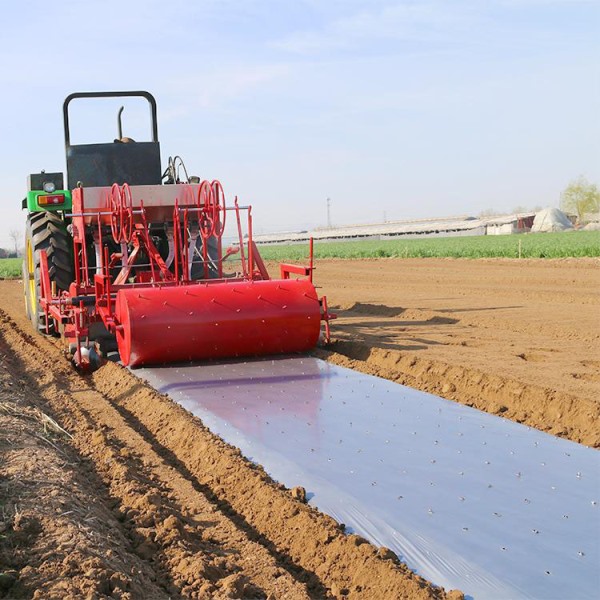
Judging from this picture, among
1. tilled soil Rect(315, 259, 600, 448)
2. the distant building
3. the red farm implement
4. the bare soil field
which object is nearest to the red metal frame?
the red farm implement

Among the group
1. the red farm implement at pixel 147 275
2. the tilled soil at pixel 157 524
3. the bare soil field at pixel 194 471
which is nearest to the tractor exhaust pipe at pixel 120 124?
the red farm implement at pixel 147 275

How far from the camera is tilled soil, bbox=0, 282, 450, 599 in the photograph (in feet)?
11.1

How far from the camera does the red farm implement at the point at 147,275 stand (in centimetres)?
802

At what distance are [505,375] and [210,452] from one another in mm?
3059

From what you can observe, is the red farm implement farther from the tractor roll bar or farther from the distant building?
the distant building

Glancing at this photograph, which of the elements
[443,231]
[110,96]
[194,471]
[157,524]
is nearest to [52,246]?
[110,96]

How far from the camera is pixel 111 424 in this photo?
20.8 feet

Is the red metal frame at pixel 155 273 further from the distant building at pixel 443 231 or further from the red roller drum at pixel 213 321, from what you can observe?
the distant building at pixel 443 231

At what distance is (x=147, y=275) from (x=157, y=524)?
563 centimetres

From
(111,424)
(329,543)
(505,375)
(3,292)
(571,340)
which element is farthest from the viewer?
(3,292)

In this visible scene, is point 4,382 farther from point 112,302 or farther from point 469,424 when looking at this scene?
point 469,424

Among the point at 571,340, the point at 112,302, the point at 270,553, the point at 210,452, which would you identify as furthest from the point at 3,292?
the point at 270,553

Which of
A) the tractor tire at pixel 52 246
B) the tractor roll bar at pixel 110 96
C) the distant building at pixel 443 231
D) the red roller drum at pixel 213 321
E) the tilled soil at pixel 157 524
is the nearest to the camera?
the tilled soil at pixel 157 524

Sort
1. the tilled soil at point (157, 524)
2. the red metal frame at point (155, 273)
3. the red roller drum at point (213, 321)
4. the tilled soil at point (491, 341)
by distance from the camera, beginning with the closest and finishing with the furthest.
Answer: the tilled soil at point (157, 524) < the tilled soil at point (491, 341) < the red roller drum at point (213, 321) < the red metal frame at point (155, 273)
